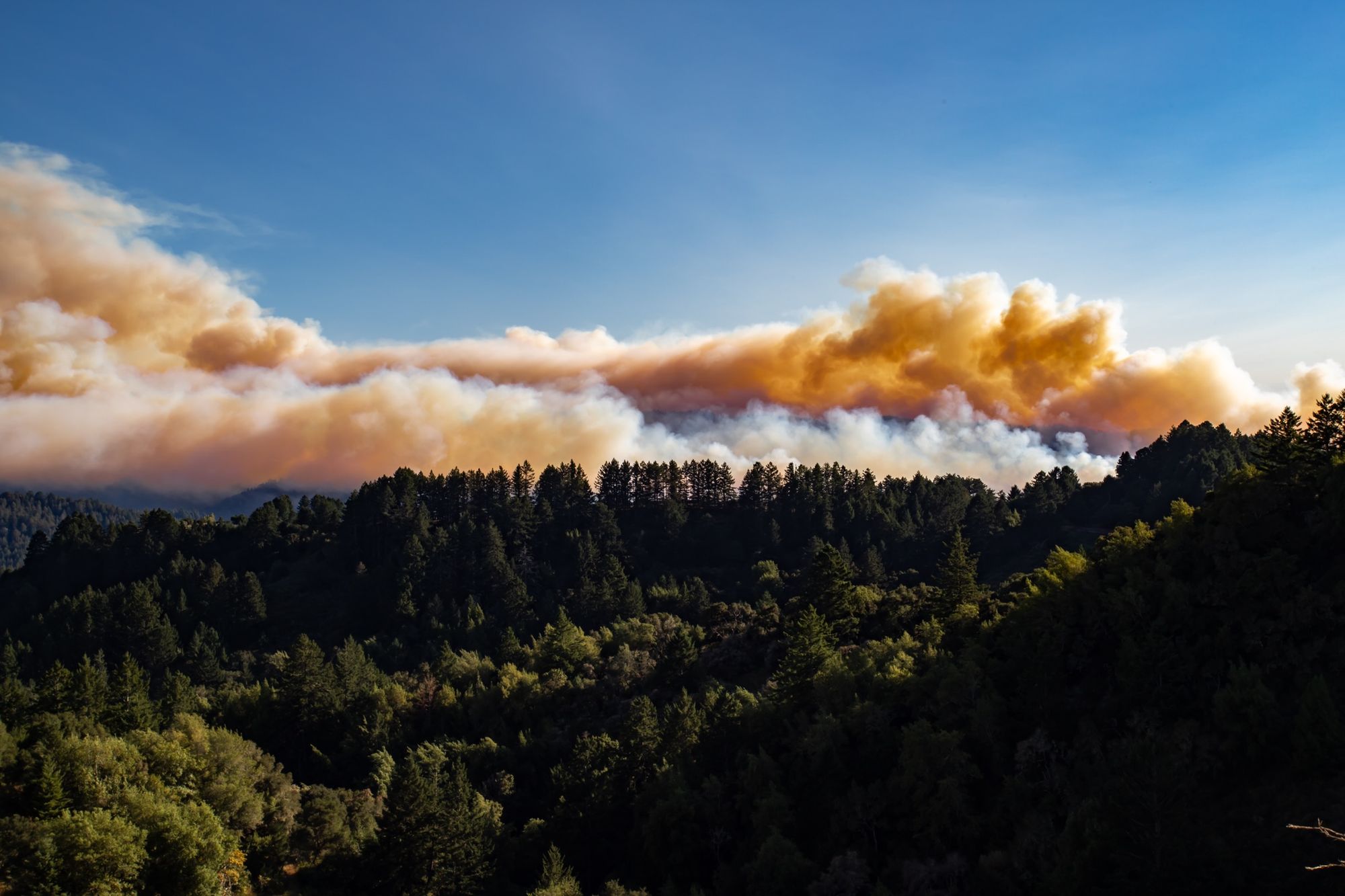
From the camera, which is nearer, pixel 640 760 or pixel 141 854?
pixel 141 854

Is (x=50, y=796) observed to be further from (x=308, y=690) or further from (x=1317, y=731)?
(x=1317, y=731)

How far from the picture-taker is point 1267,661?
220ft

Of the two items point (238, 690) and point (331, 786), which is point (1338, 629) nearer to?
point (331, 786)

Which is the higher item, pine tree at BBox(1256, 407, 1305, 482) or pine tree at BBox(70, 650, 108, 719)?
pine tree at BBox(1256, 407, 1305, 482)

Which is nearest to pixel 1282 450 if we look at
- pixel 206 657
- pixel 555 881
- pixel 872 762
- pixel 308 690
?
pixel 872 762

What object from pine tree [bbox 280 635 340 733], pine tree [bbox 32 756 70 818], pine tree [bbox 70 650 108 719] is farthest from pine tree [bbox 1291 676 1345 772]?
pine tree [bbox 70 650 108 719]

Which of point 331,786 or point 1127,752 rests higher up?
point 1127,752

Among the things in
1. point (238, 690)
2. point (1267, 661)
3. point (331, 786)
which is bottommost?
point (331, 786)

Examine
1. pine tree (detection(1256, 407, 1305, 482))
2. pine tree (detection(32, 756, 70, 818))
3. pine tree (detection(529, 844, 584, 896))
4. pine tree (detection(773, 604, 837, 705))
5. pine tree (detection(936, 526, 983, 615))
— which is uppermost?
pine tree (detection(1256, 407, 1305, 482))

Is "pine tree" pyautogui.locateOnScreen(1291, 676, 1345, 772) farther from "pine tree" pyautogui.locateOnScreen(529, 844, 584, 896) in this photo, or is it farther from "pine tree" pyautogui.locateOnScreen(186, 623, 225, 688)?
"pine tree" pyautogui.locateOnScreen(186, 623, 225, 688)

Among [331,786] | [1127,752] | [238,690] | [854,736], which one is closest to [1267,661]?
[1127,752]

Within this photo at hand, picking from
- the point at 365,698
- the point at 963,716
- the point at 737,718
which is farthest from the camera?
the point at 365,698

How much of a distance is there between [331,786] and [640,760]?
169ft

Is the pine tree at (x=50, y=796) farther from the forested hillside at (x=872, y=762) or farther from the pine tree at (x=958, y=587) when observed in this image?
the pine tree at (x=958, y=587)
